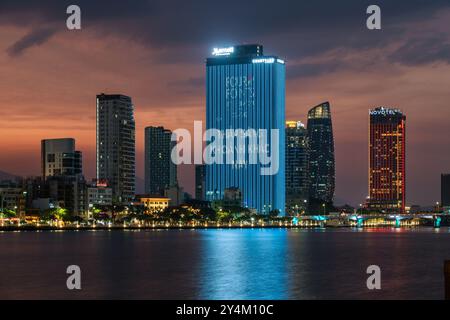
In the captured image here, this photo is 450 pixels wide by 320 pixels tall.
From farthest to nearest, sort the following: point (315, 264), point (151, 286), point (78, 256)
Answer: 1. point (78, 256)
2. point (315, 264)
3. point (151, 286)

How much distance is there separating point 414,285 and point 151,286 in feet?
81.5

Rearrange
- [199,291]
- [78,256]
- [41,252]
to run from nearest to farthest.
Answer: [199,291], [78,256], [41,252]

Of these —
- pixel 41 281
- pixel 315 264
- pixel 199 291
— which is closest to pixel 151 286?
pixel 199 291

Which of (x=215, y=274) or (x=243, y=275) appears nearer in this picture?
(x=243, y=275)

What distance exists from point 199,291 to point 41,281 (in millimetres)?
17000

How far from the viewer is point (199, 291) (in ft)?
222
